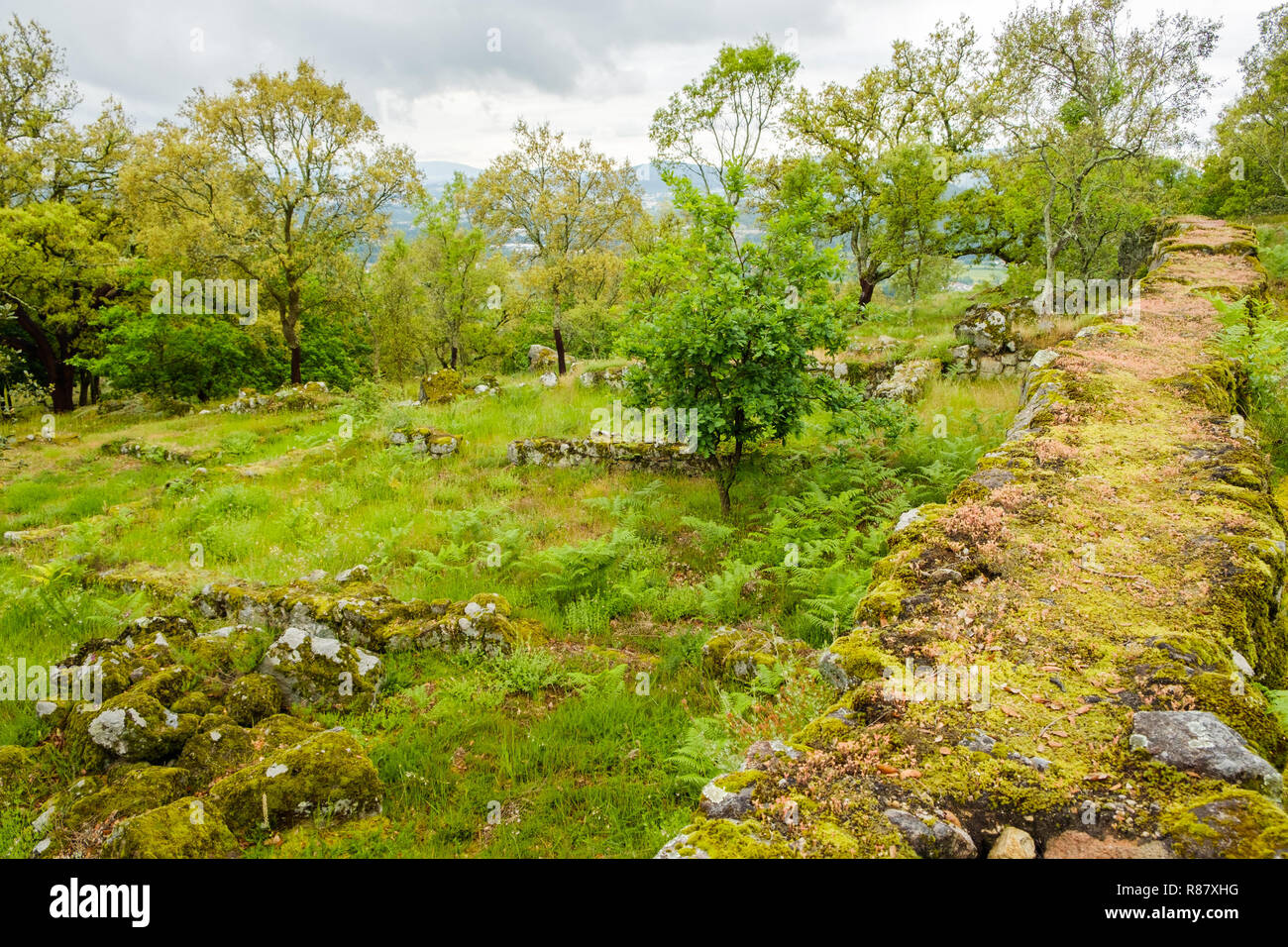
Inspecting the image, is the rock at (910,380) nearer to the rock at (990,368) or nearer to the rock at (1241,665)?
the rock at (990,368)

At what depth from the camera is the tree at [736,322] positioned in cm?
983

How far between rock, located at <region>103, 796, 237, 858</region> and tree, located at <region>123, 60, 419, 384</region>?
80.2 ft

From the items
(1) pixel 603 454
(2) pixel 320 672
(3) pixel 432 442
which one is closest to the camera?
(2) pixel 320 672

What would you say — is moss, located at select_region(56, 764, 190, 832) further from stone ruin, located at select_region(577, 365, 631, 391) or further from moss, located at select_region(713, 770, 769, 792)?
stone ruin, located at select_region(577, 365, 631, 391)

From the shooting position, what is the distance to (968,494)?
19.9 feet

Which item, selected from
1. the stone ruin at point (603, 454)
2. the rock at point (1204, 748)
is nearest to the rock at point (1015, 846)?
the rock at point (1204, 748)

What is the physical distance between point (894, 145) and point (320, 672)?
27070 millimetres

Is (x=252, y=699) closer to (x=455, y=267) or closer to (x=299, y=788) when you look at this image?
(x=299, y=788)

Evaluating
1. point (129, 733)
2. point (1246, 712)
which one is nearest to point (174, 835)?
point (129, 733)

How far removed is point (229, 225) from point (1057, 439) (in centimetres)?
2713

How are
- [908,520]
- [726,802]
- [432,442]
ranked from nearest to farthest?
[726,802] < [908,520] < [432,442]

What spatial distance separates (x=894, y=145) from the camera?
24.6 meters

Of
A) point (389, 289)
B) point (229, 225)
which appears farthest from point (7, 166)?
point (389, 289)

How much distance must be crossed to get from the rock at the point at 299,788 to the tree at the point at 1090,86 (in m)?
21.6
